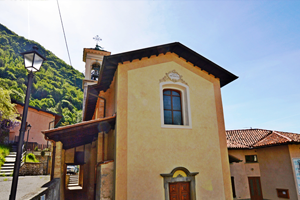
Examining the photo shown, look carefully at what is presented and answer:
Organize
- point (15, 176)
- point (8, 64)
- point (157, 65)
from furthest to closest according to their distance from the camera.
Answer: point (8, 64) → point (157, 65) → point (15, 176)

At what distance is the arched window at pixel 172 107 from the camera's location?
8.77m

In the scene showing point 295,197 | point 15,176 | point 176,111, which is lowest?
point 295,197

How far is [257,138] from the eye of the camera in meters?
18.8

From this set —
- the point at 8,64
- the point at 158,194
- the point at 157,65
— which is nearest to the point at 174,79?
the point at 157,65

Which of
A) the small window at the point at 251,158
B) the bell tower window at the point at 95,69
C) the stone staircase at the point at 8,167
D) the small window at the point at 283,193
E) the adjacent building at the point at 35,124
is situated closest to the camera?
the stone staircase at the point at 8,167

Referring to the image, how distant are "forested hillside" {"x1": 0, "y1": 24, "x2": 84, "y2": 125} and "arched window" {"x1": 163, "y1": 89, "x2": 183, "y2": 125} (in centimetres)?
5807

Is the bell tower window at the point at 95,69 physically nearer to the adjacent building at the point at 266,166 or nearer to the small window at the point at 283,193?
the adjacent building at the point at 266,166

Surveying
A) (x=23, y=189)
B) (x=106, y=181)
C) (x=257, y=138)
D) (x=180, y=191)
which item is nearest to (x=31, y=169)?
(x=23, y=189)

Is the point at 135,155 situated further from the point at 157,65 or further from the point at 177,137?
the point at 157,65

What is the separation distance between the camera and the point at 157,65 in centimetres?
895

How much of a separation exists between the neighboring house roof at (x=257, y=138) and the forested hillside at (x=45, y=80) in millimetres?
52219

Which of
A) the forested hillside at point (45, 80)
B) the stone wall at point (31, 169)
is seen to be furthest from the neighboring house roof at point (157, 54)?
the forested hillside at point (45, 80)

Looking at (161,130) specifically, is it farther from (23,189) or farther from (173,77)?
(23,189)

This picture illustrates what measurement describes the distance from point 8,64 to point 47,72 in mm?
14626
